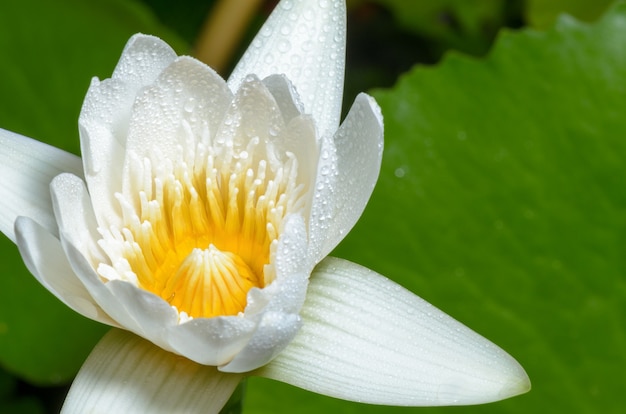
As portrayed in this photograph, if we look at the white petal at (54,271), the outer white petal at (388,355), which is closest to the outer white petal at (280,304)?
the outer white petal at (388,355)

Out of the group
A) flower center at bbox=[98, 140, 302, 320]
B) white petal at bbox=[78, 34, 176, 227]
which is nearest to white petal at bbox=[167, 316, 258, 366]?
flower center at bbox=[98, 140, 302, 320]

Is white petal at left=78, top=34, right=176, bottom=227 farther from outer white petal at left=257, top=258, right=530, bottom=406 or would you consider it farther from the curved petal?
outer white petal at left=257, top=258, right=530, bottom=406

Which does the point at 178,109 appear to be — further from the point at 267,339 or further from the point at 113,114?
the point at 267,339

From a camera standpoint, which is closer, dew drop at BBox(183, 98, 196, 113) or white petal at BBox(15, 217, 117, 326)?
white petal at BBox(15, 217, 117, 326)

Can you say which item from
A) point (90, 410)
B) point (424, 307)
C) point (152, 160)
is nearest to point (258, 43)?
point (152, 160)

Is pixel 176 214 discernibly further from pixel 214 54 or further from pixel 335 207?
pixel 214 54

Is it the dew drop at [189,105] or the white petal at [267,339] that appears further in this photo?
the dew drop at [189,105]

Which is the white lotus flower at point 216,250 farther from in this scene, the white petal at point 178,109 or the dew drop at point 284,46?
the dew drop at point 284,46
